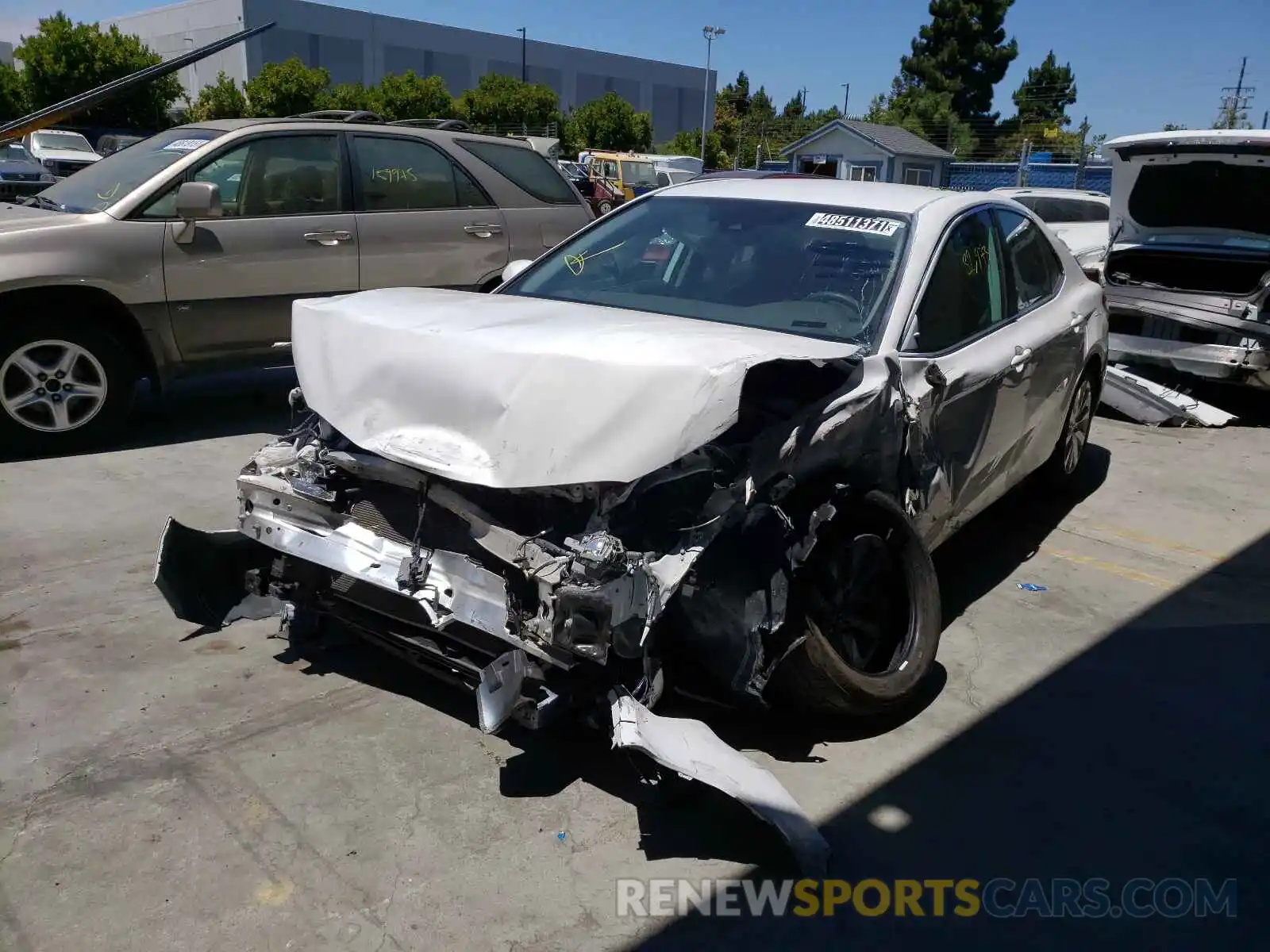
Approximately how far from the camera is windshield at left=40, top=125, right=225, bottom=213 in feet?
20.7

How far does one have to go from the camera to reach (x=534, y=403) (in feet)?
9.57

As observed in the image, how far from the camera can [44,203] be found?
6.58 metres

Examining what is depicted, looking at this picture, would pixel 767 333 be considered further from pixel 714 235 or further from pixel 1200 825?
pixel 1200 825

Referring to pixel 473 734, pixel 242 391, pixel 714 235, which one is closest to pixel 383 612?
pixel 473 734

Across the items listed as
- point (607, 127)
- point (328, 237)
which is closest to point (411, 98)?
point (607, 127)

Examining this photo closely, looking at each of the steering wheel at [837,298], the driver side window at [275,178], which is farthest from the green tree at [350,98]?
the steering wheel at [837,298]

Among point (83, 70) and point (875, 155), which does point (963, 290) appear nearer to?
point (875, 155)

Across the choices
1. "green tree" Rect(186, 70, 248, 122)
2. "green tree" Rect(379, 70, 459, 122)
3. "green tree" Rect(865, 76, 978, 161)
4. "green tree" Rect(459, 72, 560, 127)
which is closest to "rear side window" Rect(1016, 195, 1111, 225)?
"green tree" Rect(865, 76, 978, 161)

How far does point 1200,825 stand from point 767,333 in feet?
6.68

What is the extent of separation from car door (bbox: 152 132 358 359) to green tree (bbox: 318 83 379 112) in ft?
136

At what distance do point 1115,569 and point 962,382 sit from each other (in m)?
1.94

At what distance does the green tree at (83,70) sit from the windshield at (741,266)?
43.5 meters

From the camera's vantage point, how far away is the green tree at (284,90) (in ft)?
144

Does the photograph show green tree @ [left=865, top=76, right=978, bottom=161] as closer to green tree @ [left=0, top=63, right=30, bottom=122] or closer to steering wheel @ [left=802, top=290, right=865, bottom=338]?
green tree @ [left=0, top=63, right=30, bottom=122]
